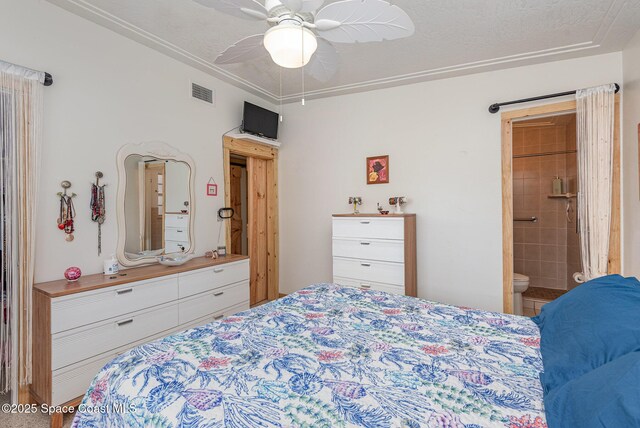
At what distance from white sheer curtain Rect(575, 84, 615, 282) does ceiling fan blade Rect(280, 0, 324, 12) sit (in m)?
2.68

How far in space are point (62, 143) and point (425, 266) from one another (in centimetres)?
339

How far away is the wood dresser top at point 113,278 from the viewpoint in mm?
1869

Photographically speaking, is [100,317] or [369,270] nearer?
[100,317]

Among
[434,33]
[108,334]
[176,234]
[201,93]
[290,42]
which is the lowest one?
[108,334]

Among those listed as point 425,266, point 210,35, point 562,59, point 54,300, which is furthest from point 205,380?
point 562,59

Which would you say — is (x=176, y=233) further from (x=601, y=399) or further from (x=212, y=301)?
(x=601, y=399)

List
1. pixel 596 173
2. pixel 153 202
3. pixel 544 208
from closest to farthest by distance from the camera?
pixel 596 173 → pixel 153 202 → pixel 544 208

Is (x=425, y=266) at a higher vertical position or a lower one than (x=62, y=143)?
lower

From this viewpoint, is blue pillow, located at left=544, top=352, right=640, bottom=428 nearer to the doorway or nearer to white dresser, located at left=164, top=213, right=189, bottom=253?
white dresser, located at left=164, top=213, right=189, bottom=253

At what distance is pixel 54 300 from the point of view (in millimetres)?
1787

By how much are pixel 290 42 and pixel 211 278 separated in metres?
2.09

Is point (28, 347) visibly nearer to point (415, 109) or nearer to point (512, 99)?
point (415, 109)

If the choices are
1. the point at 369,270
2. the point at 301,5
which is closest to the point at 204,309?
the point at 369,270

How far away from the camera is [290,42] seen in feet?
4.69
